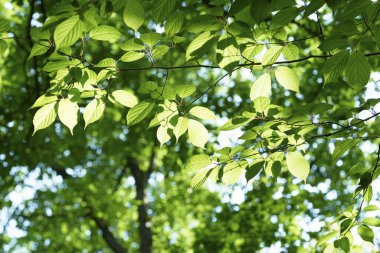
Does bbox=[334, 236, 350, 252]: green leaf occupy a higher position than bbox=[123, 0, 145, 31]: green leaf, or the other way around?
bbox=[123, 0, 145, 31]: green leaf

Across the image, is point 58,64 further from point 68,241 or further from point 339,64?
point 68,241

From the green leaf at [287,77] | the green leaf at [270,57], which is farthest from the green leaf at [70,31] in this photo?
the green leaf at [287,77]

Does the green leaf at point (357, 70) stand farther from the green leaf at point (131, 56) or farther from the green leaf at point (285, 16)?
the green leaf at point (131, 56)

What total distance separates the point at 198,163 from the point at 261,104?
0.48 m

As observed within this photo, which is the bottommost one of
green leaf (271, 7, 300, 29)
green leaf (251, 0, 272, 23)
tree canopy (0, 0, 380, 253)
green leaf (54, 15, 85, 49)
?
tree canopy (0, 0, 380, 253)

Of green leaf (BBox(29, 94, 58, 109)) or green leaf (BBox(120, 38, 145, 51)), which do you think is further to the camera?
green leaf (BBox(29, 94, 58, 109))

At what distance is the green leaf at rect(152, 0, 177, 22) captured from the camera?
158 centimetres

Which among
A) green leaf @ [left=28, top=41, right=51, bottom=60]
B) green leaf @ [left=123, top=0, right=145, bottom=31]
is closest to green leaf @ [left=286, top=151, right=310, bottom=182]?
green leaf @ [left=123, top=0, right=145, bottom=31]

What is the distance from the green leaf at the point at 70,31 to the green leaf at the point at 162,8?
0.94ft

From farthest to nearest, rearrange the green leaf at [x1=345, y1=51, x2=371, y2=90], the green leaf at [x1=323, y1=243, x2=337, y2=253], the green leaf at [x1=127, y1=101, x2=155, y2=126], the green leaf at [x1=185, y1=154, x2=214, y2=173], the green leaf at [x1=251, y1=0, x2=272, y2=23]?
the green leaf at [x1=323, y1=243, x2=337, y2=253], the green leaf at [x1=185, y1=154, x2=214, y2=173], the green leaf at [x1=127, y1=101, x2=155, y2=126], the green leaf at [x1=345, y1=51, x2=371, y2=90], the green leaf at [x1=251, y1=0, x2=272, y2=23]

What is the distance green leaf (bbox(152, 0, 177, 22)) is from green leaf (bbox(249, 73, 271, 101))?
27.4 inches

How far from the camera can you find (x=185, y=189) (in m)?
10.6

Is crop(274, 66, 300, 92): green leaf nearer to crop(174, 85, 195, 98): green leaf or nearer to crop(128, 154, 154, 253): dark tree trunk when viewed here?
crop(174, 85, 195, 98): green leaf

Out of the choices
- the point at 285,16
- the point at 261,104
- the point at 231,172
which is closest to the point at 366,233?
the point at 231,172
